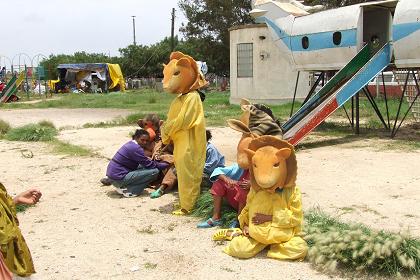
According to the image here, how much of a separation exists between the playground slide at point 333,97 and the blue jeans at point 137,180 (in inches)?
154

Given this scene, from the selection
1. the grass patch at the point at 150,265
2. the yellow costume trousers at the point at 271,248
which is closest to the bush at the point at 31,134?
the grass patch at the point at 150,265

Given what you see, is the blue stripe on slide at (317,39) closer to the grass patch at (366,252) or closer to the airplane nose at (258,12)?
the airplane nose at (258,12)

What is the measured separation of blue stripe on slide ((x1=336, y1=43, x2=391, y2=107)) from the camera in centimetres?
1056

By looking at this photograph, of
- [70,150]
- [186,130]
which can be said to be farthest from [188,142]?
[70,150]

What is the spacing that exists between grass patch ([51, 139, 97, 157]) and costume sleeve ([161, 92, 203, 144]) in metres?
4.67

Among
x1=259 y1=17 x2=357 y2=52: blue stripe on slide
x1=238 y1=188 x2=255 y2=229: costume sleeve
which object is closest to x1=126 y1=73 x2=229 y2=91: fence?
x1=259 y1=17 x2=357 y2=52: blue stripe on slide

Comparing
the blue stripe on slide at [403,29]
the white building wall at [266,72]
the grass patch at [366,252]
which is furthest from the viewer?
the white building wall at [266,72]

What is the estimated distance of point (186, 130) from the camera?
234 inches

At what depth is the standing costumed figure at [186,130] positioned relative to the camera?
19.5 ft

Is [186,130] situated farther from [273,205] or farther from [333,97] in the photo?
[333,97]

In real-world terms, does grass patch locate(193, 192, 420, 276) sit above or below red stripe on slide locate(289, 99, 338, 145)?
below

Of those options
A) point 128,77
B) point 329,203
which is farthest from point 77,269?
point 128,77

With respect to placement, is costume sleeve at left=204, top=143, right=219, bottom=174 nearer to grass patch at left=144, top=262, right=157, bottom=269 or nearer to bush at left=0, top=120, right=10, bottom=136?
grass patch at left=144, top=262, right=157, bottom=269

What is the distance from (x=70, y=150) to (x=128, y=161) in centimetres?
437
